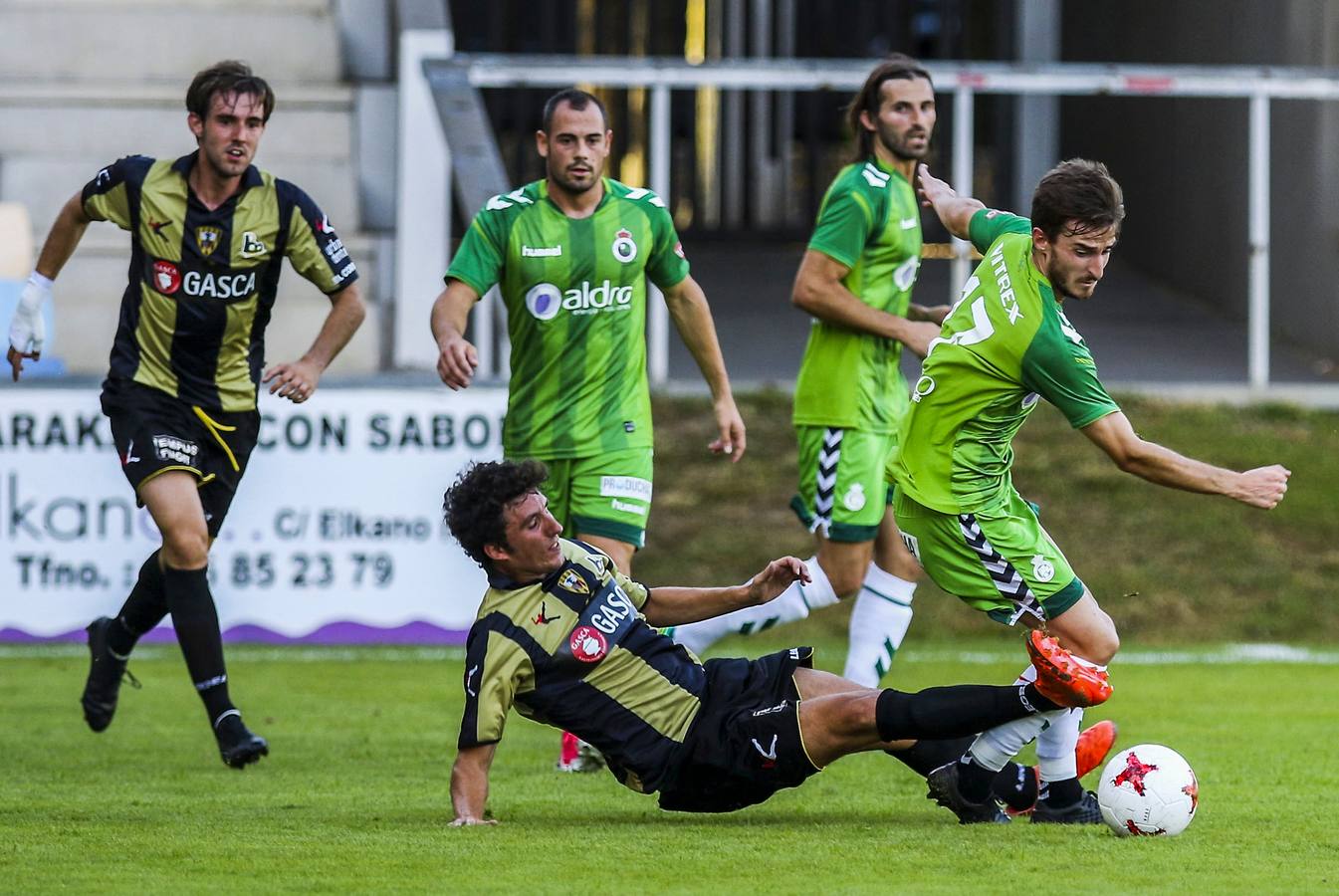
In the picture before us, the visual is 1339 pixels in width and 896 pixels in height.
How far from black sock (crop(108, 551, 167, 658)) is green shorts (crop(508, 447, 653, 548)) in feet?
4.33

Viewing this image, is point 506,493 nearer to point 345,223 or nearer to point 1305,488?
point 1305,488

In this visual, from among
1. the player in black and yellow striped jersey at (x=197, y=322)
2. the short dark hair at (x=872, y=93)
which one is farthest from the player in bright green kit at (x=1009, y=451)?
the player in black and yellow striped jersey at (x=197, y=322)

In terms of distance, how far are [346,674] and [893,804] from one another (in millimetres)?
3901

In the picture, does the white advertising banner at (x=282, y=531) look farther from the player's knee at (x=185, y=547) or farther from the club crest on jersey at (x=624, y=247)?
the club crest on jersey at (x=624, y=247)

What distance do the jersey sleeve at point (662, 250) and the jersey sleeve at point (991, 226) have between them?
1.12m

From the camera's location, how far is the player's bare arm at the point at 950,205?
6.07 metres

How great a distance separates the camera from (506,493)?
5270 mm

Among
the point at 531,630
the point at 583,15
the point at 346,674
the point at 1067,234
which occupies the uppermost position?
the point at 583,15

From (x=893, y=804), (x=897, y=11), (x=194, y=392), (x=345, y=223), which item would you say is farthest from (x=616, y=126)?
(x=893, y=804)

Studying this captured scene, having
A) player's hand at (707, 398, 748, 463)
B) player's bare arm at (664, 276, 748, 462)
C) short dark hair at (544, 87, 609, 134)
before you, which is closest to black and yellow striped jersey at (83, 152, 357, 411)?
short dark hair at (544, 87, 609, 134)

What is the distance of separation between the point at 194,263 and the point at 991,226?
254cm

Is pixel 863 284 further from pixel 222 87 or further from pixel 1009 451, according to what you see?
pixel 222 87

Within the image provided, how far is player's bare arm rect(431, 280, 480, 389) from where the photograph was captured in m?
5.92

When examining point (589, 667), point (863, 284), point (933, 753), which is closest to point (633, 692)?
point (589, 667)
